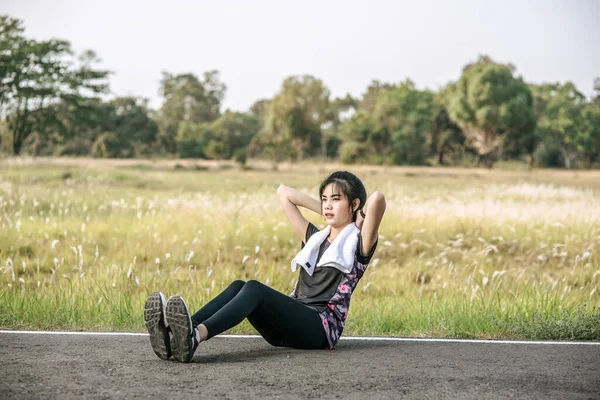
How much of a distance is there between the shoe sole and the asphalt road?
13 centimetres

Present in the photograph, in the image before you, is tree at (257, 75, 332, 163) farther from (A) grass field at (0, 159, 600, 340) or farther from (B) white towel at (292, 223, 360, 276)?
(B) white towel at (292, 223, 360, 276)

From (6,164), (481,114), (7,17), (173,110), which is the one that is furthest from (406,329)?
(173,110)

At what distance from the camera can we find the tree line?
53375 millimetres

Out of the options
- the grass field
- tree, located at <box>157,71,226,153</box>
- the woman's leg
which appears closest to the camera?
the woman's leg

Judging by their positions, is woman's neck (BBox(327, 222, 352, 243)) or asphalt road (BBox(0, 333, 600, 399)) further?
woman's neck (BBox(327, 222, 352, 243))

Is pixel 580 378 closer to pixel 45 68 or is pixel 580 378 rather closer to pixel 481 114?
pixel 45 68

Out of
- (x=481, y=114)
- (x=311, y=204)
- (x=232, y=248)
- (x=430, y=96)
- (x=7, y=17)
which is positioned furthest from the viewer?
(x=430, y=96)

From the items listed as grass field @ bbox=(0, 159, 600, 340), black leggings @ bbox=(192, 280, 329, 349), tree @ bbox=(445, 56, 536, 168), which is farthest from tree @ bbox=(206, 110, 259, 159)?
black leggings @ bbox=(192, 280, 329, 349)

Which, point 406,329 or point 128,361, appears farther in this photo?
point 406,329

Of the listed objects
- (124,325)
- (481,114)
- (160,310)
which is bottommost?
(124,325)

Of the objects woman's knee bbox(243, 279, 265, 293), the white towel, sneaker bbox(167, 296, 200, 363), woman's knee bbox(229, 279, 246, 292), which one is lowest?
sneaker bbox(167, 296, 200, 363)

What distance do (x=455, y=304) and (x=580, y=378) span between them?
2.35 metres

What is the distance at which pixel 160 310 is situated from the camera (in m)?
4.88

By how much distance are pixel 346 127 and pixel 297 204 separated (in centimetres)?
5515
